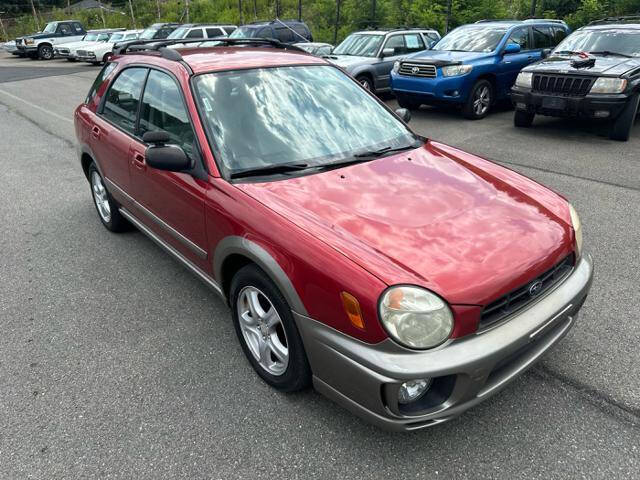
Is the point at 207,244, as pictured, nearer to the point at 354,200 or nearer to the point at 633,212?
the point at 354,200

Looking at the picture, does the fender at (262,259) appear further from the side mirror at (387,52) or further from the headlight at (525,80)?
the side mirror at (387,52)

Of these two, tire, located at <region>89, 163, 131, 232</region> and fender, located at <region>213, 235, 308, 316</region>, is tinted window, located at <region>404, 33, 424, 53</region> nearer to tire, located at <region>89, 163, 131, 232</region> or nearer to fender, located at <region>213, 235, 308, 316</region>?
tire, located at <region>89, 163, 131, 232</region>

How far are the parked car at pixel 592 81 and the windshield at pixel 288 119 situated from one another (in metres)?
5.13

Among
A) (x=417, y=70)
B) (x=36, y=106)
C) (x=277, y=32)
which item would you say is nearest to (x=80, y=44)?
(x=277, y=32)

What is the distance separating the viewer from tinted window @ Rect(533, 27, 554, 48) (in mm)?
10336

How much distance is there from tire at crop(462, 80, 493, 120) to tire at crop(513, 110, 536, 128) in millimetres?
988

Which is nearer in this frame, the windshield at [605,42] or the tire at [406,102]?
the windshield at [605,42]

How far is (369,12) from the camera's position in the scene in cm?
2011

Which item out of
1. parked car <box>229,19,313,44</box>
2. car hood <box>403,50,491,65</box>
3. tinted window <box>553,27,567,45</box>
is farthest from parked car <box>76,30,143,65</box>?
tinted window <box>553,27,567,45</box>

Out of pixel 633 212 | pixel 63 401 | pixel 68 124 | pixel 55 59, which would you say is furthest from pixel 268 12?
pixel 63 401

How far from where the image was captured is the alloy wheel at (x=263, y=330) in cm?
257

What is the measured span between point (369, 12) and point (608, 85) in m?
15.0

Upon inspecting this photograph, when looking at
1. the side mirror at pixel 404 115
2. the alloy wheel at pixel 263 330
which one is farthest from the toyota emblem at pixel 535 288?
the side mirror at pixel 404 115

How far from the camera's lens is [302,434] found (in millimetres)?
2402
